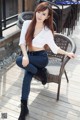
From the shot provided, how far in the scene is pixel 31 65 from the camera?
8.36 ft

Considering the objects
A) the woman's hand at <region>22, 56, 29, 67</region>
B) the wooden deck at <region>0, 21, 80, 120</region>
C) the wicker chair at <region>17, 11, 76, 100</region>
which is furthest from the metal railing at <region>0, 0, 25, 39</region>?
the woman's hand at <region>22, 56, 29, 67</region>

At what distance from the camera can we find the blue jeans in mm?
2562

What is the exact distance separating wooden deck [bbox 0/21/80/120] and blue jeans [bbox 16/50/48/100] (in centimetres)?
27

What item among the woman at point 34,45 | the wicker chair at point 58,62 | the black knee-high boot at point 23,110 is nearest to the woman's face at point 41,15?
the woman at point 34,45

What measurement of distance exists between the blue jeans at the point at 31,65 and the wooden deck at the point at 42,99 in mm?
274

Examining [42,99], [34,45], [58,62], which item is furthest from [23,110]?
[58,62]

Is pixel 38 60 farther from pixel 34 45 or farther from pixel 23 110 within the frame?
pixel 23 110

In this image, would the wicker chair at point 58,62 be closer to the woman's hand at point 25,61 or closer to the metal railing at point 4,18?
the woman's hand at point 25,61

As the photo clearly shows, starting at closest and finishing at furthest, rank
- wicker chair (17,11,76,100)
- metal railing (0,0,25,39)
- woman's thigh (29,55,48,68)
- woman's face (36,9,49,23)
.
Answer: woman's face (36,9,49,23), woman's thigh (29,55,48,68), wicker chair (17,11,76,100), metal railing (0,0,25,39)

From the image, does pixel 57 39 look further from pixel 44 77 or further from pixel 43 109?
pixel 43 109

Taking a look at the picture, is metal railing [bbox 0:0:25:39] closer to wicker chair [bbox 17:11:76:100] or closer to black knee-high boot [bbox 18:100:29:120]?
wicker chair [bbox 17:11:76:100]

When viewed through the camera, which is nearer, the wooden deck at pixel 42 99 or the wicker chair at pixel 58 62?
the wooden deck at pixel 42 99

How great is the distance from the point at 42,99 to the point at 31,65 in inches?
24.2

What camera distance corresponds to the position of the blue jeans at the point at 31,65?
2.56 metres
